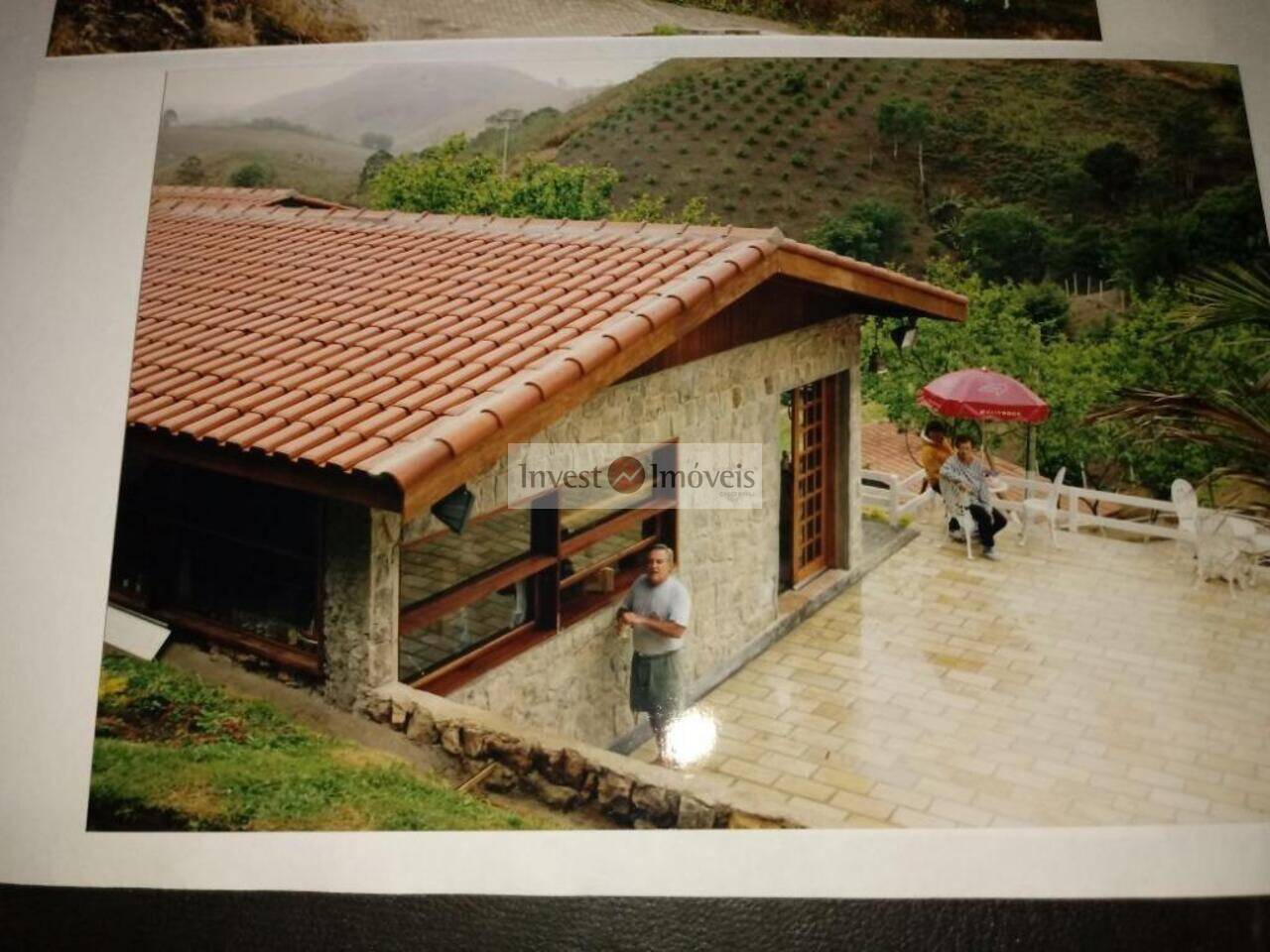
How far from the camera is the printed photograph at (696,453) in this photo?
270cm

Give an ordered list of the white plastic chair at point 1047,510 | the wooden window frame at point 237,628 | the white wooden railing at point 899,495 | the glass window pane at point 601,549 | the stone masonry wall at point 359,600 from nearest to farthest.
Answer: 1. the stone masonry wall at point 359,600
2. the wooden window frame at point 237,628
3. the glass window pane at point 601,549
4. the white plastic chair at point 1047,510
5. the white wooden railing at point 899,495

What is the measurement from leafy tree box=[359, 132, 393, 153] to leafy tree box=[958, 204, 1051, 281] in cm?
215

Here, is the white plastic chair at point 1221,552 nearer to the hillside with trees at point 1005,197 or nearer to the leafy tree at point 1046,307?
the hillside with trees at point 1005,197

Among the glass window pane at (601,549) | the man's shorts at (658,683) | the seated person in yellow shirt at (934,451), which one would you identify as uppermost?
the seated person in yellow shirt at (934,451)

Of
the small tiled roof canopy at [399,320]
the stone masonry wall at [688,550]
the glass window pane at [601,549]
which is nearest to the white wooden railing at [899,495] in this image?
the stone masonry wall at [688,550]

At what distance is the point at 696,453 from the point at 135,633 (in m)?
1.92

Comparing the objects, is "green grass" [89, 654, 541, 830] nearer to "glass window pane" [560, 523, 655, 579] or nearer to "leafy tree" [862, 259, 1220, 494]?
"glass window pane" [560, 523, 655, 579]

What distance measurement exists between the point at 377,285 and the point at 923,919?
2.75m

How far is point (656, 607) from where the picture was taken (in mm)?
2904

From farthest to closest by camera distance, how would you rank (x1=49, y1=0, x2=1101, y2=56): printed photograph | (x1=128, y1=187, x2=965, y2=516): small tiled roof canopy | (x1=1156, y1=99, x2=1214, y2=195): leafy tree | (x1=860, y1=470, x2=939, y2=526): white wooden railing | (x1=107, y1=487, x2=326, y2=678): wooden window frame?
1. (x1=49, y1=0, x2=1101, y2=56): printed photograph
2. (x1=1156, y1=99, x2=1214, y2=195): leafy tree
3. (x1=860, y1=470, x2=939, y2=526): white wooden railing
4. (x1=107, y1=487, x2=326, y2=678): wooden window frame
5. (x1=128, y1=187, x2=965, y2=516): small tiled roof canopy

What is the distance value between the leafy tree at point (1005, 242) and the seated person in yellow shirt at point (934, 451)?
1.87 feet

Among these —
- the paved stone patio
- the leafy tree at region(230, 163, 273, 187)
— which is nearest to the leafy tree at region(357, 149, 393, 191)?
the leafy tree at region(230, 163, 273, 187)

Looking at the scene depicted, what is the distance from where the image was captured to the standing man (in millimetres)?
2814

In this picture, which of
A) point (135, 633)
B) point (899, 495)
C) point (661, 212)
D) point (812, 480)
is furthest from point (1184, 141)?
point (135, 633)
